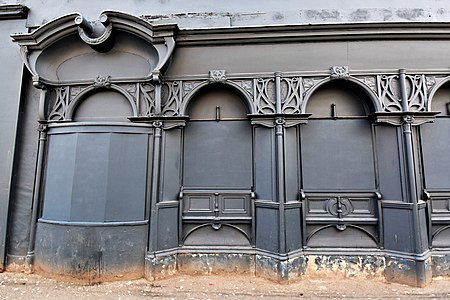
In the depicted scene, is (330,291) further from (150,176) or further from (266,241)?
(150,176)

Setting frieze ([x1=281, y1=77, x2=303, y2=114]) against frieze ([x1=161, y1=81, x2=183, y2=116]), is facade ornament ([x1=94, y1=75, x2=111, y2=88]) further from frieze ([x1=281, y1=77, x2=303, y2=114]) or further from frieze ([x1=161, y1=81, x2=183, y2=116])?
frieze ([x1=281, y1=77, x2=303, y2=114])

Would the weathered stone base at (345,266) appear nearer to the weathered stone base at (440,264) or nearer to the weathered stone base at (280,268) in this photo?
the weathered stone base at (280,268)

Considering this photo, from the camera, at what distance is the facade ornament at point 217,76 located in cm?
504

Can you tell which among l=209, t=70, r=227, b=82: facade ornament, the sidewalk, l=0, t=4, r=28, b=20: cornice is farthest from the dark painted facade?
l=0, t=4, r=28, b=20: cornice

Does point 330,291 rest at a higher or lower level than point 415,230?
lower

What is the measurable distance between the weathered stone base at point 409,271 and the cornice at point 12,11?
369 inches

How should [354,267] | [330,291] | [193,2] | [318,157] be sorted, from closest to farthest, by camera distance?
1. [330,291]
2. [354,267]
3. [318,157]
4. [193,2]

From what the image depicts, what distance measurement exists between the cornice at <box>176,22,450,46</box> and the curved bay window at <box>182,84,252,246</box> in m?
1.06

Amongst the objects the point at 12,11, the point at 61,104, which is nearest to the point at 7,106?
the point at 61,104

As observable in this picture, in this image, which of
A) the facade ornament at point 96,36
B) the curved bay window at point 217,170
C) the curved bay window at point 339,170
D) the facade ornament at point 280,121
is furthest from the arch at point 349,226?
the facade ornament at point 96,36

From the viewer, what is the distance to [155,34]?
4914 mm

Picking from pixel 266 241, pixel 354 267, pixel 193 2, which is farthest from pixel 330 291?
pixel 193 2

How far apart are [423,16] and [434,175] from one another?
345 cm

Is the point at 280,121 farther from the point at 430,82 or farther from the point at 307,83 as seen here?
the point at 430,82
